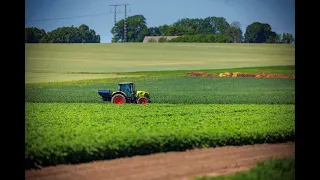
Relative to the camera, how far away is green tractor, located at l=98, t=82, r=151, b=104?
8.76 metres

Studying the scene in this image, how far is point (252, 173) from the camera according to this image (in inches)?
279

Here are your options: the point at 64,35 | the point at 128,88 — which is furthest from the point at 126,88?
the point at 64,35

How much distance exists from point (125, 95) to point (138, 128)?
125cm

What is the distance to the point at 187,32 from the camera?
8.86m

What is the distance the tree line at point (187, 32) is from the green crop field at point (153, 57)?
129 mm

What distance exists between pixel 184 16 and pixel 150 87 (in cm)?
146

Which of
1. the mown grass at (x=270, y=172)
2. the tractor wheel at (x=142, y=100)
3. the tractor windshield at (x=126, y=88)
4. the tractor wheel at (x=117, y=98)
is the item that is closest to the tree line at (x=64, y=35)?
the tractor windshield at (x=126, y=88)

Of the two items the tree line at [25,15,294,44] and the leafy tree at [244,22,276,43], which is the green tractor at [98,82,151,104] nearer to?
the tree line at [25,15,294,44]

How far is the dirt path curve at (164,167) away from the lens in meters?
6.90

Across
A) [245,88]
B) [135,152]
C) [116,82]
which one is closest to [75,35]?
[116,82]

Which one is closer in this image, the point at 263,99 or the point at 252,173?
the point at 252,173
